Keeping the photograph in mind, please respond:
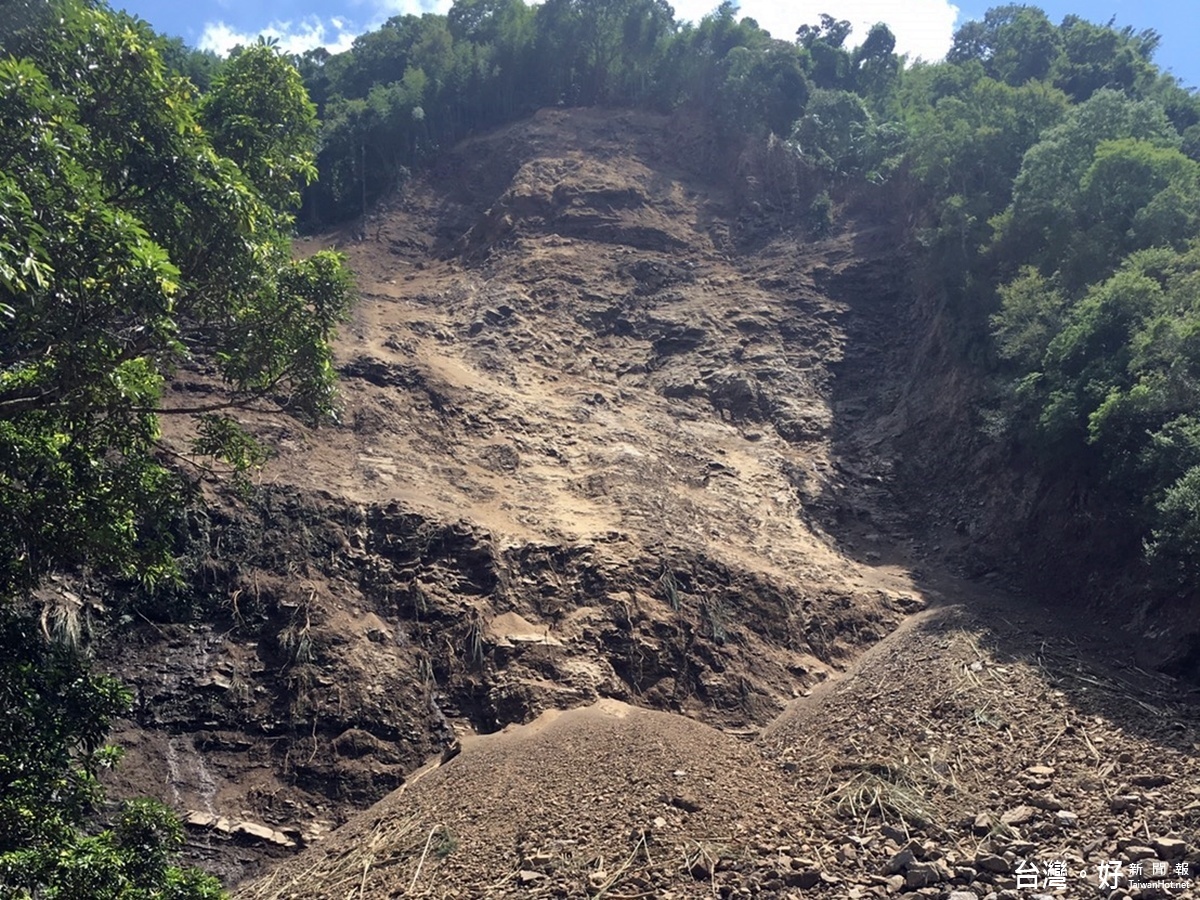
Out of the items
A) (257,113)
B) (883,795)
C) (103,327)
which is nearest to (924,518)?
(883,795)

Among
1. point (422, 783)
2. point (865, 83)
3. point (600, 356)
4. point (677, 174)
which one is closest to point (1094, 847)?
point (422, 783)

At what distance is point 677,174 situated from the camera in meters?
27.8

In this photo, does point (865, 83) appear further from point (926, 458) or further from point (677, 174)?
point (926, 458)

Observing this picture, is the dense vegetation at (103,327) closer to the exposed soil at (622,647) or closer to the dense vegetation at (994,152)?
the exposed soil at (622,647)

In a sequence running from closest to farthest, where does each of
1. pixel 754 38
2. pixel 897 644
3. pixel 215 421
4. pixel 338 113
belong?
pixel 215 421 → pixel 897 644 → pixel 338 113 → pixel 754 38

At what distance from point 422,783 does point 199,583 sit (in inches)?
156

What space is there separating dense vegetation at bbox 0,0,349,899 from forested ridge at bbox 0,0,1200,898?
0.08 feet

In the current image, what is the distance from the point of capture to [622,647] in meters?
13.2

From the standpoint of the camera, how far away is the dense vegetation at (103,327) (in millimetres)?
6496

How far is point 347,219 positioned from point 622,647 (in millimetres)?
17199

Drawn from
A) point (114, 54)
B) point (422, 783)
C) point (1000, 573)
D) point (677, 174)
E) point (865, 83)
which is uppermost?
point (865, 83)

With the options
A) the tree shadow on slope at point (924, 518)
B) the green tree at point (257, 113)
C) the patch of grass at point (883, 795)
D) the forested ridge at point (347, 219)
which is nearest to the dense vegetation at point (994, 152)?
the forested ridge at point (347, 219)

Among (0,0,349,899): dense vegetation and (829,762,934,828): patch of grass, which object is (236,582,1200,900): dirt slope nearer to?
(829,762,934,828): patch of grass

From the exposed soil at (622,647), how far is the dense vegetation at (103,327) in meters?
2.55
